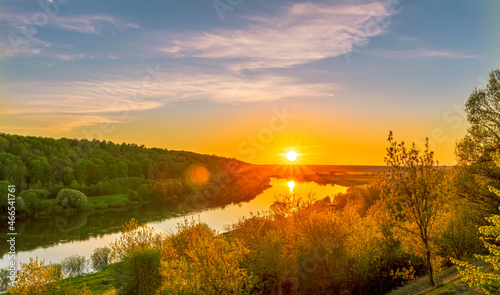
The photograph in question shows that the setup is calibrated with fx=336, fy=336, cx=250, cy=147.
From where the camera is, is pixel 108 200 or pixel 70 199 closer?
pixel 70 199

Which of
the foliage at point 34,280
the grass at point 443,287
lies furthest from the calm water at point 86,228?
the foliage at point 34,280

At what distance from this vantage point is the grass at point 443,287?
805 inches

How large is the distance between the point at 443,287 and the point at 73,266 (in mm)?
48323

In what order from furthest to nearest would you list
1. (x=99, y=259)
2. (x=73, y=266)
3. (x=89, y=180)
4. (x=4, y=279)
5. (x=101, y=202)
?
1. (x=89, y=180)
2. (x=101, y=202)
3. (x=99, y=259)
4. (x=73, y=266)
5. (x=4, y=279)

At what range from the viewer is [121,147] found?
632 feet

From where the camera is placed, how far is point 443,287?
2231cm

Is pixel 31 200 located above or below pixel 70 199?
above

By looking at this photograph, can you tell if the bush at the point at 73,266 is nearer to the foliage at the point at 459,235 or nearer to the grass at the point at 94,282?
the grass at the point at 94,282

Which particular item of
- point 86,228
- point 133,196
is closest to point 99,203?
point 133,196

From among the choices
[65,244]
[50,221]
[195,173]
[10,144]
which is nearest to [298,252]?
[65,244]

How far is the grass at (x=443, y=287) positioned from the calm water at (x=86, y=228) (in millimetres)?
18424

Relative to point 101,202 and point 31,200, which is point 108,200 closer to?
point 101,202

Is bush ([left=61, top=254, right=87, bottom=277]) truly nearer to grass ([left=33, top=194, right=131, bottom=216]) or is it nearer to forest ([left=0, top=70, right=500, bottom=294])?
forest ([left=0, top=70, right=500, bottom=294])

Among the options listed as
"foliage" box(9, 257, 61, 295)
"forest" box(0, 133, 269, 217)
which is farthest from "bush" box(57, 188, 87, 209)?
"foliage" box(9, 257, 61, 295)
